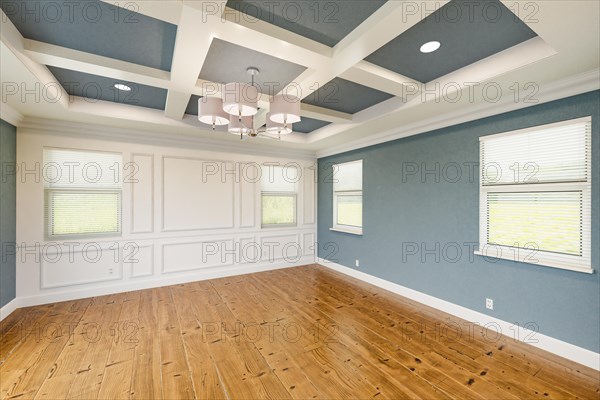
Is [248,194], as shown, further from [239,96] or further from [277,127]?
[239,96]

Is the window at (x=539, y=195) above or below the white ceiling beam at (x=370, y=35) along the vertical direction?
below

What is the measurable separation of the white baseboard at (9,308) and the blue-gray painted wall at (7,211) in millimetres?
40

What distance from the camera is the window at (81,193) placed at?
359 cm

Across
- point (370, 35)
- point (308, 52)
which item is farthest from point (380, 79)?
point (308, 52)

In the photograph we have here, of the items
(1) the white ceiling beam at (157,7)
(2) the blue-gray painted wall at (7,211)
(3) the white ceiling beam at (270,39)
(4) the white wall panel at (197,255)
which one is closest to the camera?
(1) the white ceiling beam at (157,7)

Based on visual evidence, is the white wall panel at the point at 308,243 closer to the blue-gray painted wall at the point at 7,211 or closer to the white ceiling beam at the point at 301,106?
the white ceiling beam at the point at 301,106

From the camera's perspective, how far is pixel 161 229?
13.9ft

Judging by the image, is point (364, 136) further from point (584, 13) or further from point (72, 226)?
point (72, 226)

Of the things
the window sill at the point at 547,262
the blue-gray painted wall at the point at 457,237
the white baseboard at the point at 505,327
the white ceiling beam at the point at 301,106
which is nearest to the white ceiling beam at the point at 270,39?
the white ceiling beam at the point at 301,106

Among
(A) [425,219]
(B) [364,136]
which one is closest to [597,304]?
(A) [425,219]

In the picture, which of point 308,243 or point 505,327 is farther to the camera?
point 308,243

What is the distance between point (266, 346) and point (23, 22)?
322cm

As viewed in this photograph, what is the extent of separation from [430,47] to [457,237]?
2168mm

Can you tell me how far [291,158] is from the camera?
553 cm
